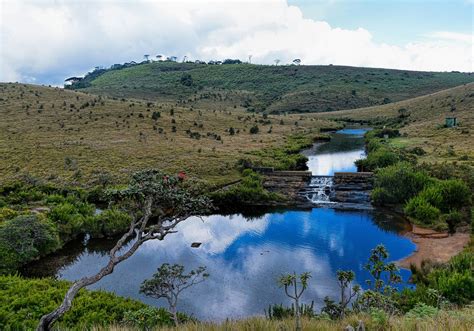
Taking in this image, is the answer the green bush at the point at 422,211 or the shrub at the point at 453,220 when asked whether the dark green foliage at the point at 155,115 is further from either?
the shrub at the point at 453,220

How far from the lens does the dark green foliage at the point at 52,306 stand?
48.0ft

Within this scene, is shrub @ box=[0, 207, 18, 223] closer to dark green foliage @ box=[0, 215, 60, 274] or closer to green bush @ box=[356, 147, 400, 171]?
dark green foliage @ box=[0, 215, 60, 274]

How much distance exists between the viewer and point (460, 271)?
1866 cm

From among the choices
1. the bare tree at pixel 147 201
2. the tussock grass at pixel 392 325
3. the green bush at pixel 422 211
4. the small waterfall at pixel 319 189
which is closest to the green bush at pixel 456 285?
the tussock grass at pixel 392 325

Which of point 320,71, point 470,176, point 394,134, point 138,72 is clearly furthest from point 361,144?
point 138,72

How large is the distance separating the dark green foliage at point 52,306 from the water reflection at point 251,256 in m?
2.92

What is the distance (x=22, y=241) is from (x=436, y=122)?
239ft

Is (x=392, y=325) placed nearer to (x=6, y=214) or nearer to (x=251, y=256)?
(x=251, y=256)

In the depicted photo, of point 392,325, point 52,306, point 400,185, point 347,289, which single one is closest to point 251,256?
point 347,289

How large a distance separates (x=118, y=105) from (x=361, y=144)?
46.8 meters

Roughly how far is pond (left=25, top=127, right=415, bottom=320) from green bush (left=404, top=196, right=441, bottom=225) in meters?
1.29

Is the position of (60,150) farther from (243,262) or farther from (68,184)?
(243,262)

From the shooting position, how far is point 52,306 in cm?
1611

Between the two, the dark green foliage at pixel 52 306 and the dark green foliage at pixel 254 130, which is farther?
the dark green foliage at pixel 254 130
